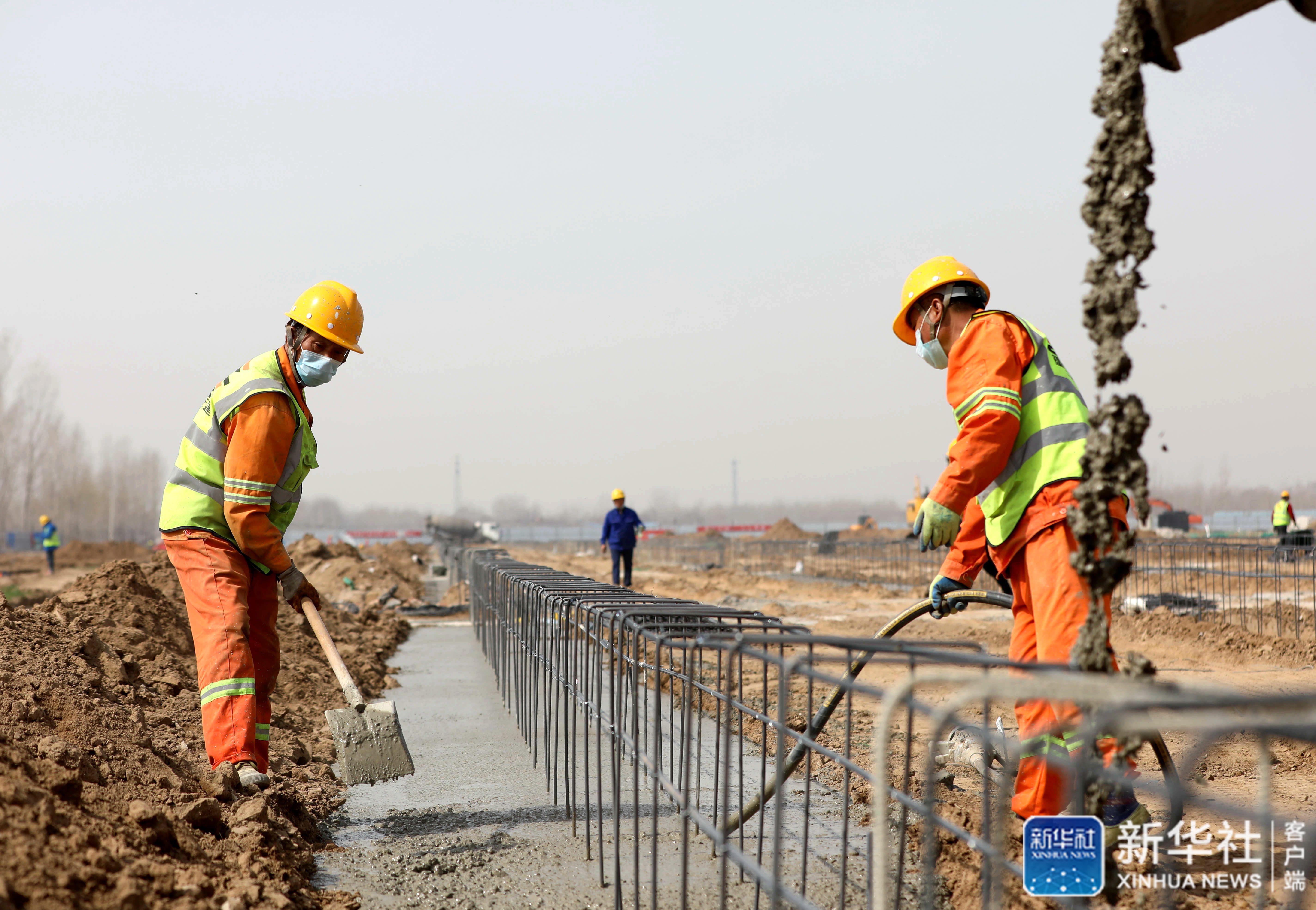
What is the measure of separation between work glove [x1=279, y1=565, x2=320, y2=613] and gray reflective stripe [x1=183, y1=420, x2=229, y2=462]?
56 centimetres

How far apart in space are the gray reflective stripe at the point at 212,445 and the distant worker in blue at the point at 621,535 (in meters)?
12.0

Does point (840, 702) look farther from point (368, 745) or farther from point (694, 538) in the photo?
point (694, 538)

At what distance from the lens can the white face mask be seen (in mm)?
4129

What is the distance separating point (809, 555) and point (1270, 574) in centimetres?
1924

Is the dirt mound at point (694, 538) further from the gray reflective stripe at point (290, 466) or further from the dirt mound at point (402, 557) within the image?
the gray reflective stripe at point (290, 466)

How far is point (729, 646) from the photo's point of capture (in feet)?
8.96

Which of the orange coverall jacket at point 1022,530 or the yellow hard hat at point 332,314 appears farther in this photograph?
the yellow hard hat at point 332,314

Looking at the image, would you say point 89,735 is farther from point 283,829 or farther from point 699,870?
point 699,870

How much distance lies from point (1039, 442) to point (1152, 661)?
1555 mm

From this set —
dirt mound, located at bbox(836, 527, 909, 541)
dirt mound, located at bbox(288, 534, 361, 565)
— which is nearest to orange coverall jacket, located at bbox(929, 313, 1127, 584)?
dirt mound, located at bbox(288, 534, 361, 565)

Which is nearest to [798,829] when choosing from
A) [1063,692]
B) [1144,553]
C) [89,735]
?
[89,735]

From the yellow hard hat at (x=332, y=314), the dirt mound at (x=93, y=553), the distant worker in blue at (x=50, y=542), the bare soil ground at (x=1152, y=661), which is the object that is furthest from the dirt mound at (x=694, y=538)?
the yellow hard hat at (x=332, y=314)

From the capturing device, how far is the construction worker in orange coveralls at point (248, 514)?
4.10 metres

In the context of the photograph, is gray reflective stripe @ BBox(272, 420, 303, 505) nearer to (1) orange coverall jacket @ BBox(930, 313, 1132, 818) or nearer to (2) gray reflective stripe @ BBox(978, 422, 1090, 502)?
(1) orange coverall jacket @ BBox(930, 313, 1132, 818)
